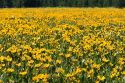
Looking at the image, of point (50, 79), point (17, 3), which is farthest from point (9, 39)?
point (17, 3)

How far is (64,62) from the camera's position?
10.2 m

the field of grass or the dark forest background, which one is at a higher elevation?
the field of grass

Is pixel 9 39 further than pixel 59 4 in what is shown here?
No

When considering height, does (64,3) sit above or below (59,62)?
below

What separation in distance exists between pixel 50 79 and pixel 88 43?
349cm

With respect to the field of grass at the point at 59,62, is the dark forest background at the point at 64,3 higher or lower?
lower

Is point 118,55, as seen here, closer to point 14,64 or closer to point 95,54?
point 95,54

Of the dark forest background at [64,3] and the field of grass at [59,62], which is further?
the dark forest background at [64,3]

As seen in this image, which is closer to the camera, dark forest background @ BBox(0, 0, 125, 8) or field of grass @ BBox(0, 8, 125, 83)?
field of grass @ BBox(0, 8, 125, 83)

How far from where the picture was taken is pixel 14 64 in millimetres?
9562

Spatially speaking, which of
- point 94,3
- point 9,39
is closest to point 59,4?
point 94,3

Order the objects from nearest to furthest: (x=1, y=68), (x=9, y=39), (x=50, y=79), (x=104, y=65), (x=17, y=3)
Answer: (x=50, y=79)
(x=1, y=68)
(x=104, y=65)
(x=9, y=39)
(x=17, y=3)

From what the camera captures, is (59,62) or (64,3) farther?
(64,3)

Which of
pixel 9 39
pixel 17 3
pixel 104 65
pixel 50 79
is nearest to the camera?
pixel 50 79
